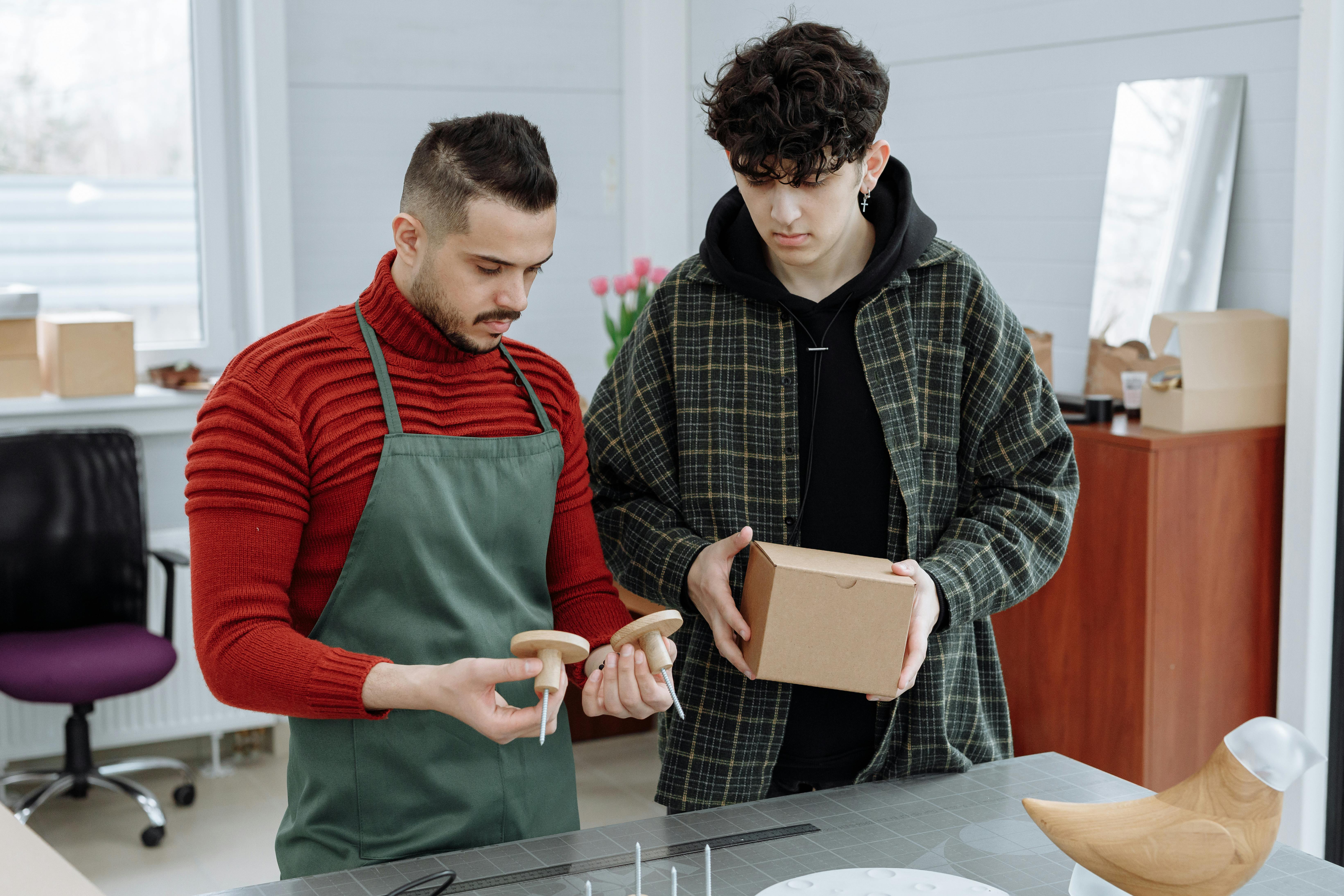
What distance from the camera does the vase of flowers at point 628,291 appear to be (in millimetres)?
4164

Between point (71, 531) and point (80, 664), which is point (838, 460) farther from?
point (71, 531)

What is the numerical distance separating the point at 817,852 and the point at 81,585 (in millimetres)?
2999

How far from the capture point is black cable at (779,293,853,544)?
1.65 metres

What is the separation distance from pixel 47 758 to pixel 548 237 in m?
3.50

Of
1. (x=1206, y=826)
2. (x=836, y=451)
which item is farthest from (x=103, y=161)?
(x=1206, y=826)

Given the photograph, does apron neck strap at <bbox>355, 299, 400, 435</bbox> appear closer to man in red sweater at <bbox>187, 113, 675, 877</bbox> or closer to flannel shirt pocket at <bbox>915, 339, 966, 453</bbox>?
man in red sweater at <bbox>187, 113, 675, 877</bbox>

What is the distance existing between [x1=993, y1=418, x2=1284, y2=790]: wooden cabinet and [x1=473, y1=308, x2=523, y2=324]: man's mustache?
1.68m

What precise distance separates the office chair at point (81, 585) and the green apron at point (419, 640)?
2.31m

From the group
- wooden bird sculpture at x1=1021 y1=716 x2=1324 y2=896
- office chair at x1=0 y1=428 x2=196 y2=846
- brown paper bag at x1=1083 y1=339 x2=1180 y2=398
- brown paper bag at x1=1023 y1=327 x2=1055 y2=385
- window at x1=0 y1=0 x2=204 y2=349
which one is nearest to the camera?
wooden bird sculpture at x1=1021 y1=716 x2=1324 y2=896

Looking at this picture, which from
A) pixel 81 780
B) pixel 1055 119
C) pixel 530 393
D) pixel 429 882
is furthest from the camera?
pixel 81 780

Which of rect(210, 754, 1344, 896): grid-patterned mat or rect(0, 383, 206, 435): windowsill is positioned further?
rect(0, 383, 206, 435): windowsill

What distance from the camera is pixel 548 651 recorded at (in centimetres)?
123

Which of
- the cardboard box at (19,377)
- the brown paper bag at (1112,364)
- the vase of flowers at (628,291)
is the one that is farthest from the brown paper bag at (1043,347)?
the cardboard box at (19,377)

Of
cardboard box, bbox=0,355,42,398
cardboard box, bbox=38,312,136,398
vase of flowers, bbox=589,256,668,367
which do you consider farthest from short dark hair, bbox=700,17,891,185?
cardboard box, bbox=0,355,42,398
